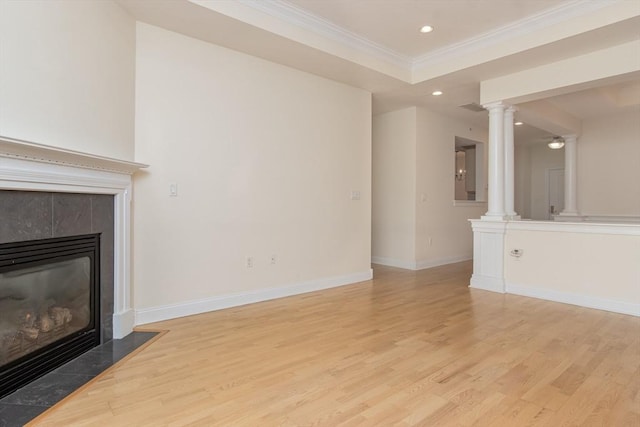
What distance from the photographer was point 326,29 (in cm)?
372

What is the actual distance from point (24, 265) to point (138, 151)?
1.36m

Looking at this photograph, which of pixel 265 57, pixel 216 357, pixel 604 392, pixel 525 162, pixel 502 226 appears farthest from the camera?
pixel 525 162

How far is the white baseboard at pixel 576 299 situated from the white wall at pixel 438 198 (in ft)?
5.92

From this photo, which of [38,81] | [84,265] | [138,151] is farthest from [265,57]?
[84,265]

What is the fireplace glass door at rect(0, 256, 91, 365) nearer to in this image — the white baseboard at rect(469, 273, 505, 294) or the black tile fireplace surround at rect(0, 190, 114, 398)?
the black tile fireplace surround at rect(0, 190, 114, 398)

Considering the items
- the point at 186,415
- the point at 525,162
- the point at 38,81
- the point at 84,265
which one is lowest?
the point at 186,415

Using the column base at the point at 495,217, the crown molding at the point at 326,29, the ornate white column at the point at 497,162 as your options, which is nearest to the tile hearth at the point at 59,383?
the crown molding at the point at 326,29

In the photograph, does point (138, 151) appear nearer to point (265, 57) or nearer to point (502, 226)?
point (265, 57)

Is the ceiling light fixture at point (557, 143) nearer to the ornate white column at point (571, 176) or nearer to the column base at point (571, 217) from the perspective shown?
the ornate white column at point (571, 176)

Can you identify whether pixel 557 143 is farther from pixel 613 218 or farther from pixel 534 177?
pixel 534 177

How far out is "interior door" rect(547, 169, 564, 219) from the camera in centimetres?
861

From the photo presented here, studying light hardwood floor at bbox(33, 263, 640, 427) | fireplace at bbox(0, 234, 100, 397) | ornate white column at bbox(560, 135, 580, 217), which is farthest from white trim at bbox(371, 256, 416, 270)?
fireplace at bbox(0, 234, 100, 397)

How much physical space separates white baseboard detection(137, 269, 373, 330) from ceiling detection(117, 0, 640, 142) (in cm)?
258

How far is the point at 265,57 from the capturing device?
390cm
